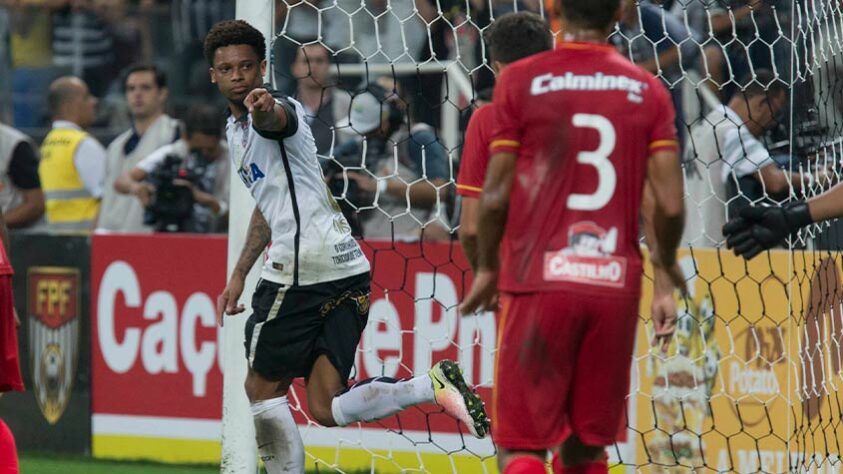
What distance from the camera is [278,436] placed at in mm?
5816

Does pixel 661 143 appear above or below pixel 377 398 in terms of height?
above

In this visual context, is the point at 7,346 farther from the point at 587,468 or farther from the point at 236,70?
the point at 587,468

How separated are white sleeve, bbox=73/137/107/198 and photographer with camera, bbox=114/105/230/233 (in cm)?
50

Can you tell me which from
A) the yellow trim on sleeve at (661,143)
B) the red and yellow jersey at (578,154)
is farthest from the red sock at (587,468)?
the yellow trim on sleeve at (661,143)

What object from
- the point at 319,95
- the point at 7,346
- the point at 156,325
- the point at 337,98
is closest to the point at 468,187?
the point at 7,346

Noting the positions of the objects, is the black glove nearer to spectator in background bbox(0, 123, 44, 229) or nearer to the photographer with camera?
the photographer with camera

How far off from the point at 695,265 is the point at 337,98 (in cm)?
331

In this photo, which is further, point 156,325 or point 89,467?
point 156,325

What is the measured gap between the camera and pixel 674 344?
24.3 feet

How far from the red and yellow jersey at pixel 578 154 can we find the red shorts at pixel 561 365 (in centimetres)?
6

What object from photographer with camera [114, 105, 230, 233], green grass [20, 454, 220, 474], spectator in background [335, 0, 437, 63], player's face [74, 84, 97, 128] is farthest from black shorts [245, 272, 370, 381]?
player's face [74, 84, 97, 128]

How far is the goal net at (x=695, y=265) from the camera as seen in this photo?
6.82 metres

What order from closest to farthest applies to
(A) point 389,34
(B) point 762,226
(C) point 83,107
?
(B) point 762,226 → (A) point 389,34 → (C) point 83,107

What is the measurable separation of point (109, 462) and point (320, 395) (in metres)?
3.19
